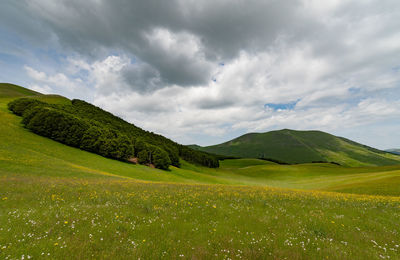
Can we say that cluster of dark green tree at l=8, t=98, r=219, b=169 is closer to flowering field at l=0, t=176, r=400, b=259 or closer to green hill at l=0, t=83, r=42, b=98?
flowering field at l=0, t=176, r=400, b=259

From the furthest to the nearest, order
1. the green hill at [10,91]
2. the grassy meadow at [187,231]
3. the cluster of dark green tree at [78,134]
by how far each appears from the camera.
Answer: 1. the green hill at [10,91]
2. the cluster of dark green tree at [78,134]
3. the grassy meadow at [187,231]

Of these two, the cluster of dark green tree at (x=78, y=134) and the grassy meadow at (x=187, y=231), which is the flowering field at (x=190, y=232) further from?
the cluster of dark green tree at (x=78, y=134)

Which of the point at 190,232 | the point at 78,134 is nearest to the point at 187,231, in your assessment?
the point at 190,232

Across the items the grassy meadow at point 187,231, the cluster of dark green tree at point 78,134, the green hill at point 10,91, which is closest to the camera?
the grassy meadow at point 187,231

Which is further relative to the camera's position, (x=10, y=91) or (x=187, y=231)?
(x=10, y=91)

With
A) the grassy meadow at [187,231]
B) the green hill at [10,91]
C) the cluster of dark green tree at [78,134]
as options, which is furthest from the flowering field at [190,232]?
the green hill at [10,91]

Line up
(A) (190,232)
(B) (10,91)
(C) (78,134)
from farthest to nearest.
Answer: (B) (10,91) → (C) (78,134) → (A) (190,232)

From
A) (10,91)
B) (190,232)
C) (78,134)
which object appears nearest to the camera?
(190,232)

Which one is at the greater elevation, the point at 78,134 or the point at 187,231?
the point at 78,134

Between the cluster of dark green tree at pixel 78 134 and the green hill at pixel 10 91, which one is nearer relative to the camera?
the cluster of dark green tree at pixel 78 134

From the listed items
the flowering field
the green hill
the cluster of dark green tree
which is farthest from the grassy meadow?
the green hill

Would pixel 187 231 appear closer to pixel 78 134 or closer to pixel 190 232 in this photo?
pixel 190 232

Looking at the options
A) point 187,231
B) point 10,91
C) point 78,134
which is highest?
point 10,91

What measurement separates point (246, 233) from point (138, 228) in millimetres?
4572
